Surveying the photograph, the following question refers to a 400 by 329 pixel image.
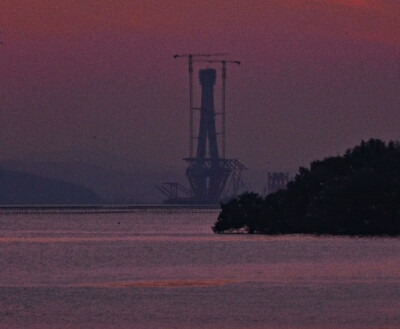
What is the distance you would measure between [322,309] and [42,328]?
12.8 meters

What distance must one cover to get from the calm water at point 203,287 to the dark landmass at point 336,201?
22284mm

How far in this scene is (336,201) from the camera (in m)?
155

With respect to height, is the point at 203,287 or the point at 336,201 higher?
the point at 336,201

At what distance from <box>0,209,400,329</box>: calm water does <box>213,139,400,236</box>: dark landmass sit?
22.3 m

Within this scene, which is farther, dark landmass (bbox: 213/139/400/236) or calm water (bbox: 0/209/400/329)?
dark landmass (bbox: 213/139/400/236)

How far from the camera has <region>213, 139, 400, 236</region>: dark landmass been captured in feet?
503

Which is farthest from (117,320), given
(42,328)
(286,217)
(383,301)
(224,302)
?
(286,217)

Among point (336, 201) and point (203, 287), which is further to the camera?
point (336, 201)

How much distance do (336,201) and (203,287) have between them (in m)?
77.2

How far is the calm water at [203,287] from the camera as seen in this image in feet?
202

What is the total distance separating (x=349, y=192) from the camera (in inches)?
6043

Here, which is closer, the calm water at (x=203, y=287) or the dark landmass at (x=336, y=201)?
the calm water at (x=203, y=287)

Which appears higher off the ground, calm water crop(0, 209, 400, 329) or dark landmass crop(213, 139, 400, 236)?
dark landmass crop(213, 139, 400, 236)

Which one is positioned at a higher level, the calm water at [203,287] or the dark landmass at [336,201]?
the dark landmass at [336,201]
